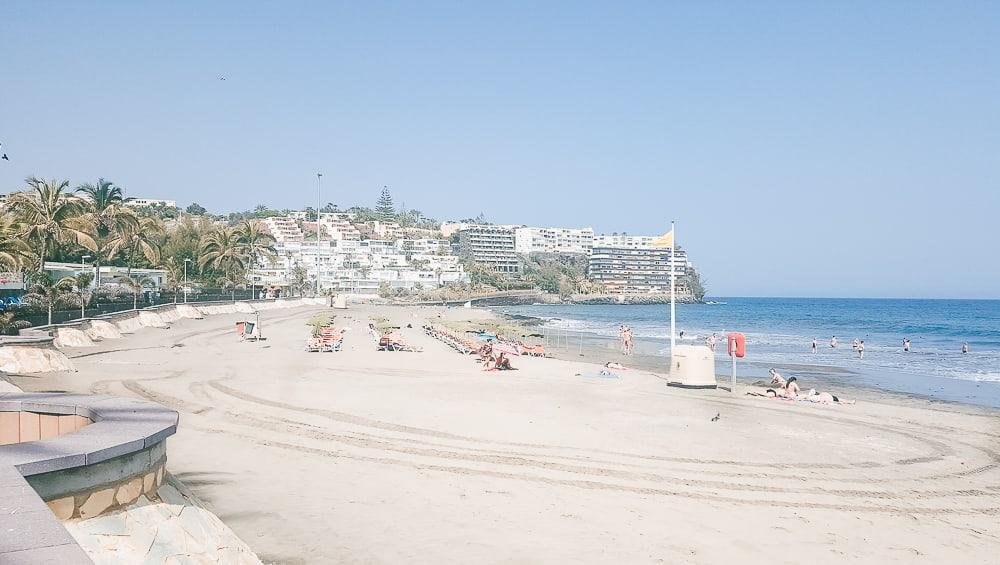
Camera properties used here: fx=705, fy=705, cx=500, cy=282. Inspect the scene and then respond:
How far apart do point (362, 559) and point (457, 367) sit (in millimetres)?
18855

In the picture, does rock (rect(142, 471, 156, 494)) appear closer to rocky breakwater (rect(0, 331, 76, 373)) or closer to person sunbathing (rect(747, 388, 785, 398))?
rocky breakwater (rect(0, 331, 76, 373))

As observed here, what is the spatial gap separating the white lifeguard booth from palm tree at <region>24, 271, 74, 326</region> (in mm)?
22141

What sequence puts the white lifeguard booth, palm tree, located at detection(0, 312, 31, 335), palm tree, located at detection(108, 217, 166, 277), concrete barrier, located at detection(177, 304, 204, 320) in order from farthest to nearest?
palm tree, located at detection(108, 217, 166, 277), concrete barrier, located at detection(177, 304, 204, 320), palm tree, located at detection(0, 312, 31, 335), the white lifeguard booth

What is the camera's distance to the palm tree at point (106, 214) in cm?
4694

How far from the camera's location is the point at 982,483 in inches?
435

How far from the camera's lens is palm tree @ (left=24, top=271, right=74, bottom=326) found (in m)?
27.7

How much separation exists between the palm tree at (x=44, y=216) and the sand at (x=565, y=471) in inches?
727


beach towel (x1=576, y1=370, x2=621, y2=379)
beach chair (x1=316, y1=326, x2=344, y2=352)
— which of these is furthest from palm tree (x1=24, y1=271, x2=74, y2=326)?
beach towel (x1=576, y1=370, x2=621, y2=379)

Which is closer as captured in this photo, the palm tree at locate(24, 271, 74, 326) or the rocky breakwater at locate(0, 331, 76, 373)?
the rocky breakwater at locate(0, 331, 76, 373)

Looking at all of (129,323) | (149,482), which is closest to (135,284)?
(129,323)

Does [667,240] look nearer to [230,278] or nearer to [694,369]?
[694,369]

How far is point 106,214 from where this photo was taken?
1849 inches

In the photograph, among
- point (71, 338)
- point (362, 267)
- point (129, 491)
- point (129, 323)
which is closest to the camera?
point (129, 491)

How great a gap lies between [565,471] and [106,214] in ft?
151
